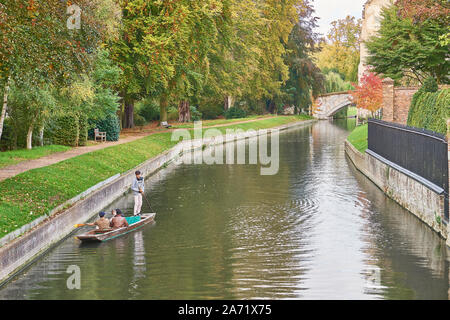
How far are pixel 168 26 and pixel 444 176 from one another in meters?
28.6

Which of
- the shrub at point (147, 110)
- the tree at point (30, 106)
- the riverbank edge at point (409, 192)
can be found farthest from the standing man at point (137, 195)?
the shrub at point (147, 110)

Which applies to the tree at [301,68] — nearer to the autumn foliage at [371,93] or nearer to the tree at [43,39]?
the autumn foliage at [371,93]

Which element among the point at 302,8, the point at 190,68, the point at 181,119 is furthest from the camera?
the point at 302,8

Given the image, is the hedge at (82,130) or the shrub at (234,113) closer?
the hedge at (82,130)

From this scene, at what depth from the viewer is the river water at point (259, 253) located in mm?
13438

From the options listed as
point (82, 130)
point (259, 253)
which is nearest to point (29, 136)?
point (82, 130)

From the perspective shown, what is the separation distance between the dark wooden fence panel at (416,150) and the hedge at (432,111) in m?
1.44

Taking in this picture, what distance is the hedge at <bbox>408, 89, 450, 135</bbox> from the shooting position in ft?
79.0

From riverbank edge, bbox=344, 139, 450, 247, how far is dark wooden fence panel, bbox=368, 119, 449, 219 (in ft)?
1.14

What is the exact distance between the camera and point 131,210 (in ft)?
76.2

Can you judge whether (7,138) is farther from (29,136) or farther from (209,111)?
(209,111)

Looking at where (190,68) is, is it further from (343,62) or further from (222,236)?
(343,62)

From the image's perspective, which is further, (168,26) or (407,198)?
(168,26)
